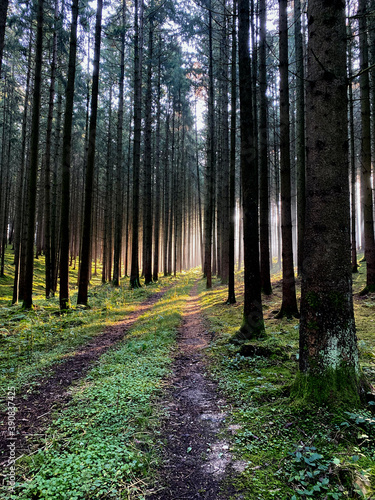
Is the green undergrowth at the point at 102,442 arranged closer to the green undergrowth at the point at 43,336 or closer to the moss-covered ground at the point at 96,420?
the moss-covered ground at the point at 96,420

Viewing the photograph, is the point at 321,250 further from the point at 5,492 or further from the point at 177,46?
the point at 177,46

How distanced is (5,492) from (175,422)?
1.68 metres

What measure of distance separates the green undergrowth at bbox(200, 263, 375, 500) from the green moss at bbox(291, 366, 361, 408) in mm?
73

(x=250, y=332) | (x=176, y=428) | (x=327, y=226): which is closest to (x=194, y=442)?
(x=176, y=428)

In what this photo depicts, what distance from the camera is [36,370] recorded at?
16.3 feet

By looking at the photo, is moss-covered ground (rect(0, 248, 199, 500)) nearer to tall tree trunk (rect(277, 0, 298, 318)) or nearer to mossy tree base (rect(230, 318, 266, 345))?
mossy tree base (rect(230, 318, 266, 345))

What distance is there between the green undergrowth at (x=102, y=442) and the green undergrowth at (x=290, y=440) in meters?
0.88

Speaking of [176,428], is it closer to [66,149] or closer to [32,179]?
[66,149]

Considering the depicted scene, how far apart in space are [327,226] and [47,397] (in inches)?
167

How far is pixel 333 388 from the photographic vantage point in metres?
2.91

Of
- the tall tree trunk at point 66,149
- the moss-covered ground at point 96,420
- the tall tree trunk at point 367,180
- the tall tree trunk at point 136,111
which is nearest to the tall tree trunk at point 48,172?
the tall tree trunk at point 66,149

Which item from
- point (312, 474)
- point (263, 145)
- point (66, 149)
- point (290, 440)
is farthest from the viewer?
point (66, 149)

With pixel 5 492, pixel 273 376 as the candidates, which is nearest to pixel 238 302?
pixel 273 376

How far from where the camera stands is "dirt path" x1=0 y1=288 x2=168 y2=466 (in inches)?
115
